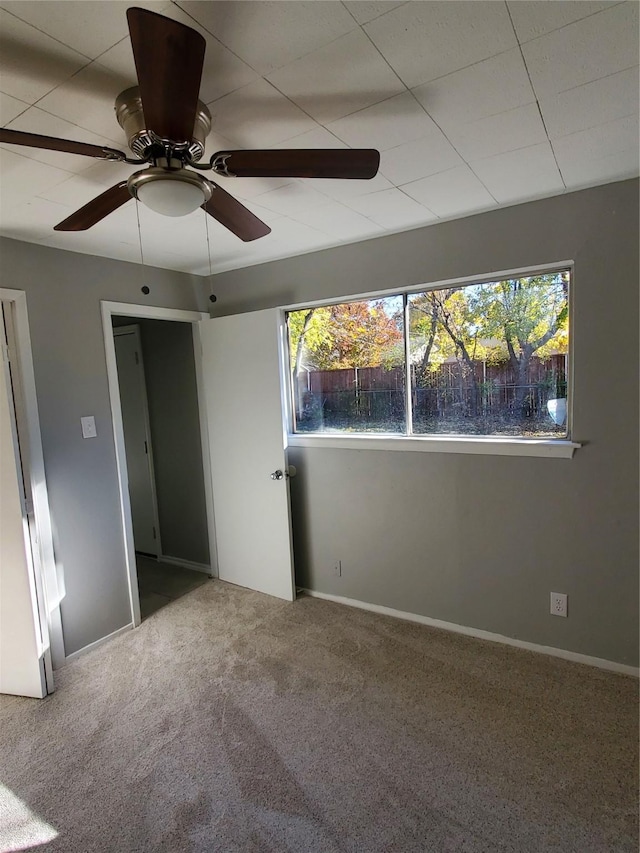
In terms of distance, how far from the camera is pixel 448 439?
2.60 metres

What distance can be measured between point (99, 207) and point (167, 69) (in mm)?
730

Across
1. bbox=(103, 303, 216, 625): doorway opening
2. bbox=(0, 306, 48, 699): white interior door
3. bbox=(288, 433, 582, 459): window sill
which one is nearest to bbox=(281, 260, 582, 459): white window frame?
bbox=(288, 433, 582, 459): window sill

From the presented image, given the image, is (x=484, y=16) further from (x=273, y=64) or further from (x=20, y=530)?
(x=20, y=530)

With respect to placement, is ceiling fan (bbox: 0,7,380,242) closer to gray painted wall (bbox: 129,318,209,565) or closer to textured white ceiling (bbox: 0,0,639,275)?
textured white ceiling (bbox: 0,0,639,275)

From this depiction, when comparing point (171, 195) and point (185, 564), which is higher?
point (171, 195)

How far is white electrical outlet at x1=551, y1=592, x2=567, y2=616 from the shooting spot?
235 cm

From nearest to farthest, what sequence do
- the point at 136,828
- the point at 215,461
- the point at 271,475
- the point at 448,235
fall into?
the point at 136,828 < the point at 448,235 < the point at 271,475 < the point at 215,461

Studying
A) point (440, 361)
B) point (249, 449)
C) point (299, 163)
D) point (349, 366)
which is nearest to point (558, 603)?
point (440, 361)

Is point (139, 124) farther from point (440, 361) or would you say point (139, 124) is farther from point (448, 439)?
point (448, 439)

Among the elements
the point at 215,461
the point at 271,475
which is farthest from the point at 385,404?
the point at 215,461

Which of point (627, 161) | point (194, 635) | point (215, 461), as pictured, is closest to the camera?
point (627, 161)

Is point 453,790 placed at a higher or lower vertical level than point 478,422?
lower

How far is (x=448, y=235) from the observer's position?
8.11ft

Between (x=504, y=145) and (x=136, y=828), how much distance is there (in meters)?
2.78
